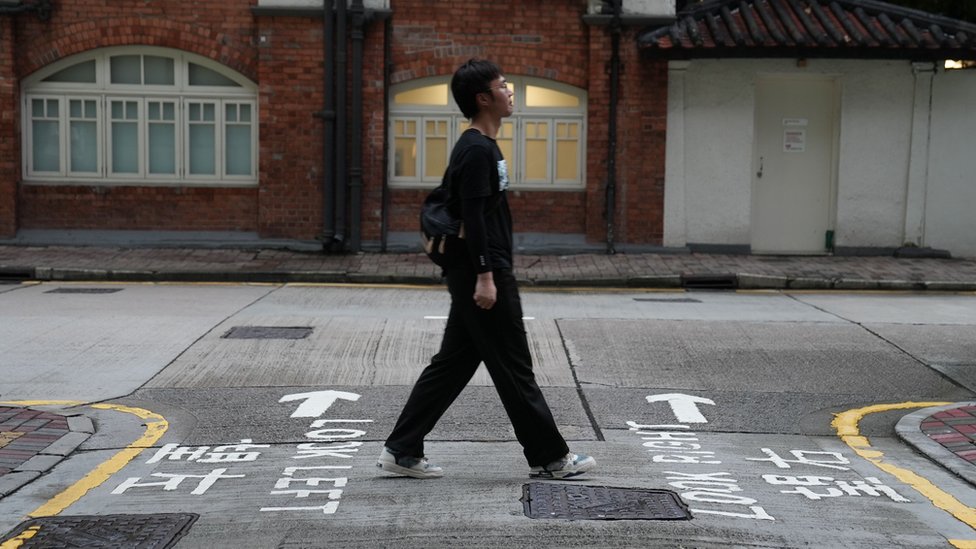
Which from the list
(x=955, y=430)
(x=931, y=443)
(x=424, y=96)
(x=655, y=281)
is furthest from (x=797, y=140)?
(x=931, y=443)

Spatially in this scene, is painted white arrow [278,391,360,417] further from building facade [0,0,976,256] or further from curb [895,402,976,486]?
building facade [0,0,976,256]

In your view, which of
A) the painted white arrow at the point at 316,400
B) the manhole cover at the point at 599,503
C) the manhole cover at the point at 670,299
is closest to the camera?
the manhole cover at the point at 599,503

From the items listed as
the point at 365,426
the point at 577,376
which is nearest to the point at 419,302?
the point at 577,376

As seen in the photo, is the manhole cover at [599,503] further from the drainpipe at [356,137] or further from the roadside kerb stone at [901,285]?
the drainpipe at [356,137]

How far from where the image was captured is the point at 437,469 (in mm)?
6469

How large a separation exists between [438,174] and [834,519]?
1317cm

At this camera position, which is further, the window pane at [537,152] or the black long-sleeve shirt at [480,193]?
the window pane at [537,152]

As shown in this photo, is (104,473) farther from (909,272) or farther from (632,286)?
(909,272)

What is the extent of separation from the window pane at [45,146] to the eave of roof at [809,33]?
27.1 feet

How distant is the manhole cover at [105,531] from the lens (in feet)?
17.4

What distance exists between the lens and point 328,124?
699 inches

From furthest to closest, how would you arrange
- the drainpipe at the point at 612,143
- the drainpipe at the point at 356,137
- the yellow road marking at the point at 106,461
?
the drainpipe at the point at 612,143, the drainpipe at the point at 356,137, the yellow road marking at the point at 106,461

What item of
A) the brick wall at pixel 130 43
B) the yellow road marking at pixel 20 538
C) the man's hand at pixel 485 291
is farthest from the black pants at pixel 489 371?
the brick wall at pixel 130 43

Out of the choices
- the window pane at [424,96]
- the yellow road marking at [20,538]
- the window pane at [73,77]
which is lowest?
the yellow road marking at [20,538]
